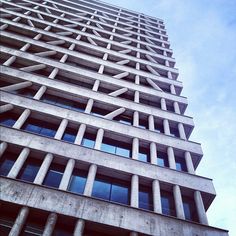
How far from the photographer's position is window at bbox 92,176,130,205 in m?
14.5

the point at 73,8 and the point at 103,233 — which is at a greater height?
the point at 73,8

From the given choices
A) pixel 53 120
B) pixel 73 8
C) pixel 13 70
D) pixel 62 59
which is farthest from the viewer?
pixel 73 8

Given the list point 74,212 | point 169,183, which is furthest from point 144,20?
point 74,212

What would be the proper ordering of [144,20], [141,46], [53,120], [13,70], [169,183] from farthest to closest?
1. [144,20]
2. [141,46]
3. [13,70]
4. [53,120]
5. [169,183]

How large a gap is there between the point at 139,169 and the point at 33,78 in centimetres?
1111

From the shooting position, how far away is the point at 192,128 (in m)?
20.8

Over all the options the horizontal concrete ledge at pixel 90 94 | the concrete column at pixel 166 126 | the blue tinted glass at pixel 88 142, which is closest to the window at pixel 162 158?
the concrete column at pixel 166 126

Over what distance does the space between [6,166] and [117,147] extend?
7467 mm

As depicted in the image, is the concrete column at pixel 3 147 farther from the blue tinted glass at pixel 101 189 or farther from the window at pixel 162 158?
the window at pixel 162 158

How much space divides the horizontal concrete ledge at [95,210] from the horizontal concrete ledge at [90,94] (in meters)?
9.32

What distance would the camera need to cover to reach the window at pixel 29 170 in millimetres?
14044

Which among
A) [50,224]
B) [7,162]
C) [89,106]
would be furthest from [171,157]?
[7,162]

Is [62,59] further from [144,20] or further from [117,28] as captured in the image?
[144,20]

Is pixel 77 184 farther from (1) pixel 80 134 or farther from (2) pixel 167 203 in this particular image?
(2) pixel 167 203
